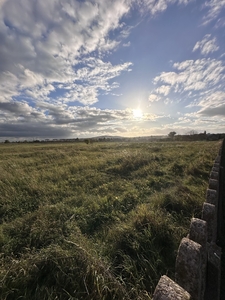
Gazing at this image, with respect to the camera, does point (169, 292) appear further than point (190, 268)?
No

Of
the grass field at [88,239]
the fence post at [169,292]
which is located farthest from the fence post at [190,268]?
the grass field at [88,239]

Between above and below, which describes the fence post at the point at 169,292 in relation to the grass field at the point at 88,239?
above

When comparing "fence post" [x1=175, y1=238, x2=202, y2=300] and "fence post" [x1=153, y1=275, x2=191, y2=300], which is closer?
"fence post" [x1=153, y1=275, x2=191, y2=300]

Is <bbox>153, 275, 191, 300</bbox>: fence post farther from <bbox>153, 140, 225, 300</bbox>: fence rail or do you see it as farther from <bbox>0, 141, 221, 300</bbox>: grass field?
<bbox>0, 141, 221, 300</bbox>: grass field

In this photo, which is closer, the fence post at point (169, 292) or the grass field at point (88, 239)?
the fence post at point (169, 292)

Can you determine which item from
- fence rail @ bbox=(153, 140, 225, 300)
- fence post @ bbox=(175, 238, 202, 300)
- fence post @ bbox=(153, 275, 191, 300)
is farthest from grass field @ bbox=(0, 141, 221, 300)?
fence post @ bbox=(153, 275, 191, 300)

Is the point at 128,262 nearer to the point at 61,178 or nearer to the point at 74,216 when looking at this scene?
the point at 74,216

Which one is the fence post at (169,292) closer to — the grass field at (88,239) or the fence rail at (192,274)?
the fence rail at (192,274)

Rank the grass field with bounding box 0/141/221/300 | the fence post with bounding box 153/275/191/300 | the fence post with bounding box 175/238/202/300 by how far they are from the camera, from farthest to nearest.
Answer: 1. the grass field with bounding box 0/141/221/300
2. the fence post with bounding box 175/238/202/300
3. the fence post with bounding box 153/275/191/300

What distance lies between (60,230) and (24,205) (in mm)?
2223

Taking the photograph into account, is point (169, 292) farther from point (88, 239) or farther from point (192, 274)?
point (88, 239)

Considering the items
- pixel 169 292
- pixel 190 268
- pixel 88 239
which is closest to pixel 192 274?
pixel 190 268

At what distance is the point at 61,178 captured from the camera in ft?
25.3

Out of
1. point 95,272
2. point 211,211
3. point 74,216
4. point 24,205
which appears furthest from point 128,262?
point 24,205
